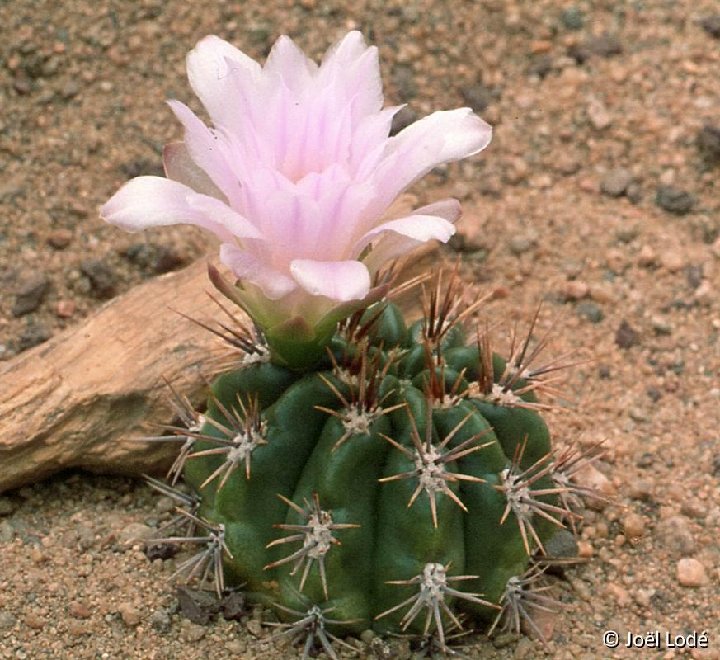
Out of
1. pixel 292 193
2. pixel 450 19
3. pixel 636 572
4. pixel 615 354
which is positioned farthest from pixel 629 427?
pixel 450 19

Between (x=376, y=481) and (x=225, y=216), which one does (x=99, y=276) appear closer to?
(x=376, y=481)

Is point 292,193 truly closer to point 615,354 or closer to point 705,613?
point 705,613

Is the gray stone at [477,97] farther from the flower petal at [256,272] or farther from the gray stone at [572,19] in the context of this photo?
the flower petal at [256,272]

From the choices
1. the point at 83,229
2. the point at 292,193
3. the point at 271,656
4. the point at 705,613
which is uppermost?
the point at 292,193

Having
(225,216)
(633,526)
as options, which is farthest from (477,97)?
(225,216)

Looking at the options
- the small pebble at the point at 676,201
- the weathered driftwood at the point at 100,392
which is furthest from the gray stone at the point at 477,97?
the weathered driftwood at the point at 100,392

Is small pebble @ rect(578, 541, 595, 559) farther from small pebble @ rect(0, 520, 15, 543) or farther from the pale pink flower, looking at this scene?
small pebble @ rect(0, 520, 15, 543)
